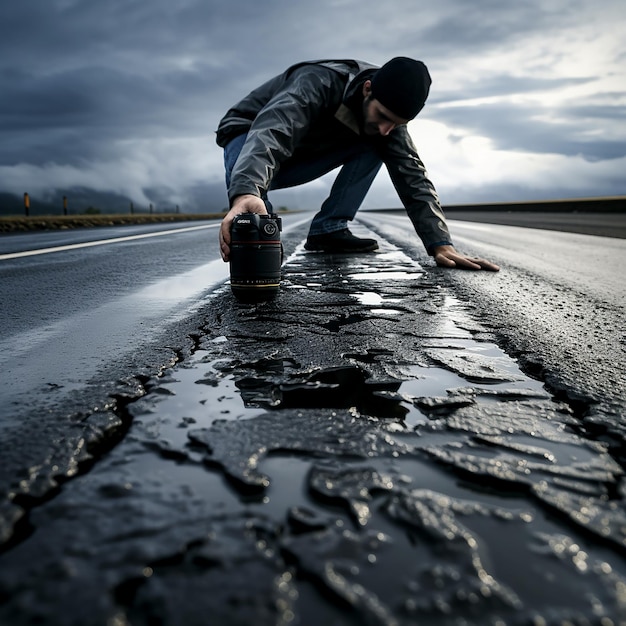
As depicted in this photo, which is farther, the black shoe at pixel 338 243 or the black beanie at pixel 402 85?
the black shoe at pixel 338 243

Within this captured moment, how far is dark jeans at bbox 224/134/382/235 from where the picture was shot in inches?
179

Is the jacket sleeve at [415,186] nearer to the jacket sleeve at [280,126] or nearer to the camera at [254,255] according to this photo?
the jacket sleeve at [280,126]

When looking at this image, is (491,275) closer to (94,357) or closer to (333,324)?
(333,324)

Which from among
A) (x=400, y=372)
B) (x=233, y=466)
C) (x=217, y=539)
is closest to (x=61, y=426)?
(x=233, y=466)

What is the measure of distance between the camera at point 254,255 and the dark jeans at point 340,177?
81.8 inches

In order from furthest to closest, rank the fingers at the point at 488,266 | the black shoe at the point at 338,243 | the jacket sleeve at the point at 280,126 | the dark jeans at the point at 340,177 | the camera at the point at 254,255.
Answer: the black shoe at the point at 338,243 < the dark jeans at the point at 340,177 < the fingers at the point at 488,266 < the jacket sleeve at the point at 280,126 < the camera at the point at 254,255

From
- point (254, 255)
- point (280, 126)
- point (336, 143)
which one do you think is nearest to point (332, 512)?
point (254, 255)

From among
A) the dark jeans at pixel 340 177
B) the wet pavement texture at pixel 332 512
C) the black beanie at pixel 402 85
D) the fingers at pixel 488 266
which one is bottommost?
the fingers at pixel 488 266

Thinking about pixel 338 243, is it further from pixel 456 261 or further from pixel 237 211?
pixel 237 211

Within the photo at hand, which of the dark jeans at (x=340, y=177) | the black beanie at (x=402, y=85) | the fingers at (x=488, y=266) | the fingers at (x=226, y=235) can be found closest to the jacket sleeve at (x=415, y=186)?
the fingers at (x=488, y=266)

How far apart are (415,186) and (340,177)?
94 centimetres

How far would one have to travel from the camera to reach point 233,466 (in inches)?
36.7

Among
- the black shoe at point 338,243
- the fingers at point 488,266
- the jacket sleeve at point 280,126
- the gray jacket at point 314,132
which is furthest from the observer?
the black shoe at point 338,243

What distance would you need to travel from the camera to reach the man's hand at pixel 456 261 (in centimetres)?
395
